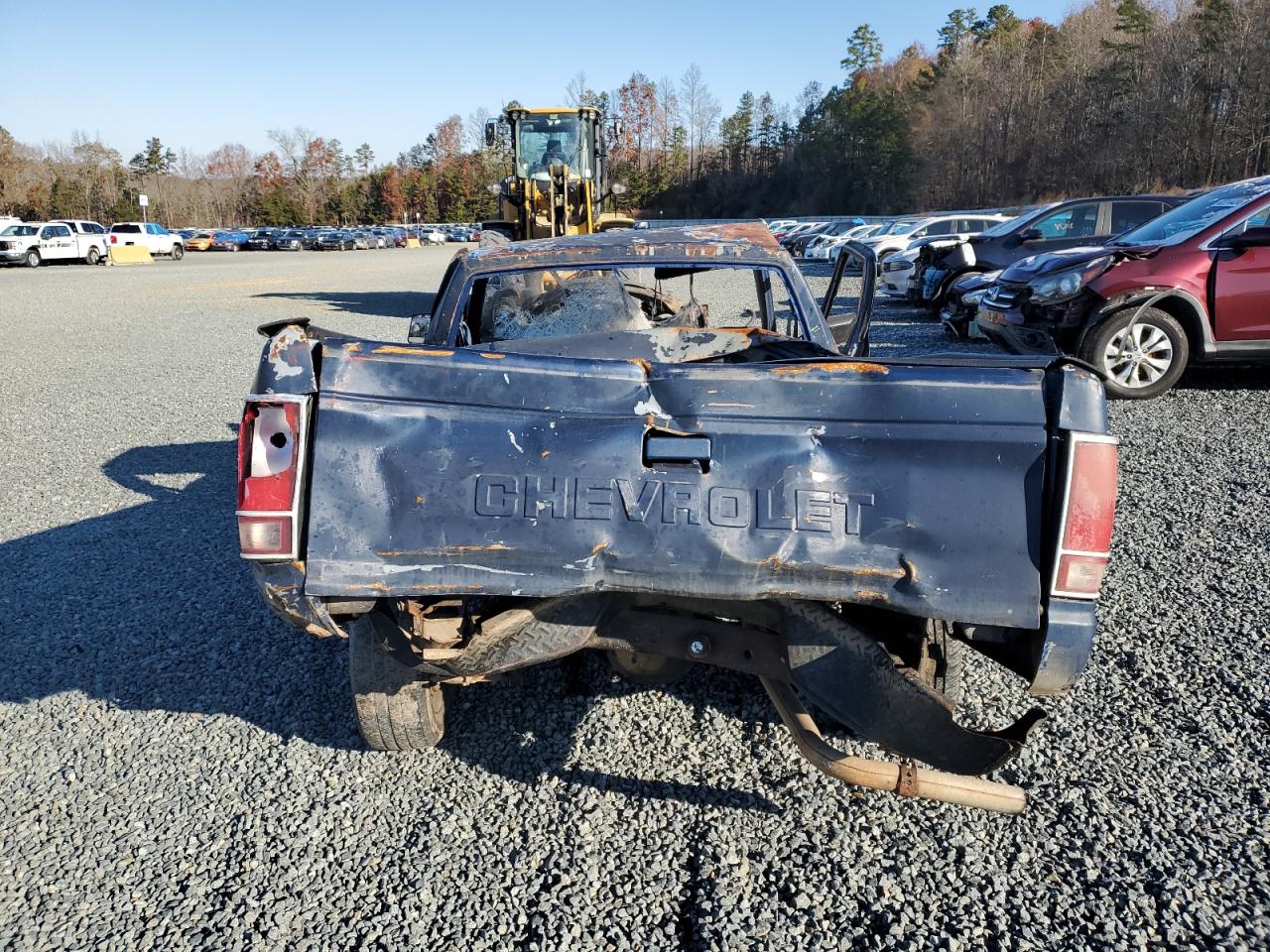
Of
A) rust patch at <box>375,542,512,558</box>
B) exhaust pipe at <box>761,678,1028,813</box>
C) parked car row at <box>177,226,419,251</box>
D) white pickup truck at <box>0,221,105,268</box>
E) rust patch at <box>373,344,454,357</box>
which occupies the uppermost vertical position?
parked car row at <box>177,226,419,251</box>

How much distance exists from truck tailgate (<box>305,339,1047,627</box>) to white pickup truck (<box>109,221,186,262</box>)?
4125 cm

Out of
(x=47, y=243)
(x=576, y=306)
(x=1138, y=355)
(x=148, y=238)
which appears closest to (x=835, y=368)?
(x=576, y=306)

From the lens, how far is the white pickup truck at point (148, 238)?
3759 centimetres

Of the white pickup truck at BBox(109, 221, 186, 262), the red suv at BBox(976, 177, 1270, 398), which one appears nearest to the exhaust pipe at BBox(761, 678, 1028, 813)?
the red suv at BBox(976, 177, 1270, 398)

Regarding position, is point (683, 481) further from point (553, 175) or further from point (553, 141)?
point (553, 141)

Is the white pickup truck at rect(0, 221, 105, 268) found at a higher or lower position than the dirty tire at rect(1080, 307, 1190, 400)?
higher

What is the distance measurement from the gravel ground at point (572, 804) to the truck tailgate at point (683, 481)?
2.73 feet

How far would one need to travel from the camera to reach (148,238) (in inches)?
1547

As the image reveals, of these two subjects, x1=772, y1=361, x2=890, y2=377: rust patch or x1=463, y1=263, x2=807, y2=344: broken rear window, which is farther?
x1=463, y1=263, x2=807, y2=344: broken rear window

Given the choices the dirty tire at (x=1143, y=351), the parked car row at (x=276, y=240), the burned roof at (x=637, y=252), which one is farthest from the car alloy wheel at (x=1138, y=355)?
the parked car row at (x=276, y=240)

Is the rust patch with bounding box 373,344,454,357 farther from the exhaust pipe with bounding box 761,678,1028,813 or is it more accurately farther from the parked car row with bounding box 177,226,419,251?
the parked car row with bounding box 177,226,419,251

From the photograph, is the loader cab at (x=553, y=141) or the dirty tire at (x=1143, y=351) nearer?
the dirty tire at (x=1143, y=351)

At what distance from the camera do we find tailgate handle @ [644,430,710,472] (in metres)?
2.26

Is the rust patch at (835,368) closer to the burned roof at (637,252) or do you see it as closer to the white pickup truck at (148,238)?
the burned roof at (637,252)
